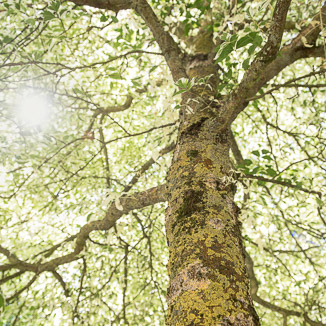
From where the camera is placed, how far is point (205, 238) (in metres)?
1.29

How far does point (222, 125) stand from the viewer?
6.86ft

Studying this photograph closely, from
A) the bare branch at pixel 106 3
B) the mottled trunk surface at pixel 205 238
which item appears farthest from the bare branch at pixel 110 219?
the bare branch at pixel 106 3

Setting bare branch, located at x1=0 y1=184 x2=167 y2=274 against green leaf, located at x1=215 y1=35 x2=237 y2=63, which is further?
bare branch, located at x1=0 y1=184 x2=167 y2=274

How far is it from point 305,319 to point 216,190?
10.6 feet

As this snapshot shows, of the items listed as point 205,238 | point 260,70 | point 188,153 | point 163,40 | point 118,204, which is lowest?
point 205,238

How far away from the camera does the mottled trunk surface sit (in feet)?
3.39

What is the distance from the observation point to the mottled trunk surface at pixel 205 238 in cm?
103

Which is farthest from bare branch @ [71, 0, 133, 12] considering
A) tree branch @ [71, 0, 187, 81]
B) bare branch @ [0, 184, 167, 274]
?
bare branch @ [0, 184, 167, 274]

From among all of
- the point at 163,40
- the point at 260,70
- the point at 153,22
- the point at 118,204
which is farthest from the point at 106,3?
the point at 118,204

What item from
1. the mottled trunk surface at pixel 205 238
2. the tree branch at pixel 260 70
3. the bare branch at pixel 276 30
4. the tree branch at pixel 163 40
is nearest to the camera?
the mottled trunk surface at pixel 205 238

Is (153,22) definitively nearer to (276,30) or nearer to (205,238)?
(276,30)

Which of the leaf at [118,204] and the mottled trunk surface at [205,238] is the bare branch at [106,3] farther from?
the leaf at [118,204]

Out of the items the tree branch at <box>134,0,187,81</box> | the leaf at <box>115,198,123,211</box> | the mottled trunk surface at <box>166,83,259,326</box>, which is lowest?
the mottled trunk surface at <box>166,83,259,326</box>

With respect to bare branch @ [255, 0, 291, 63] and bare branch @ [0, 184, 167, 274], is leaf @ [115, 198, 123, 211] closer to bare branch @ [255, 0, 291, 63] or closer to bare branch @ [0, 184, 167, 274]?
bare branch @ [0, 184, 167, 274]
